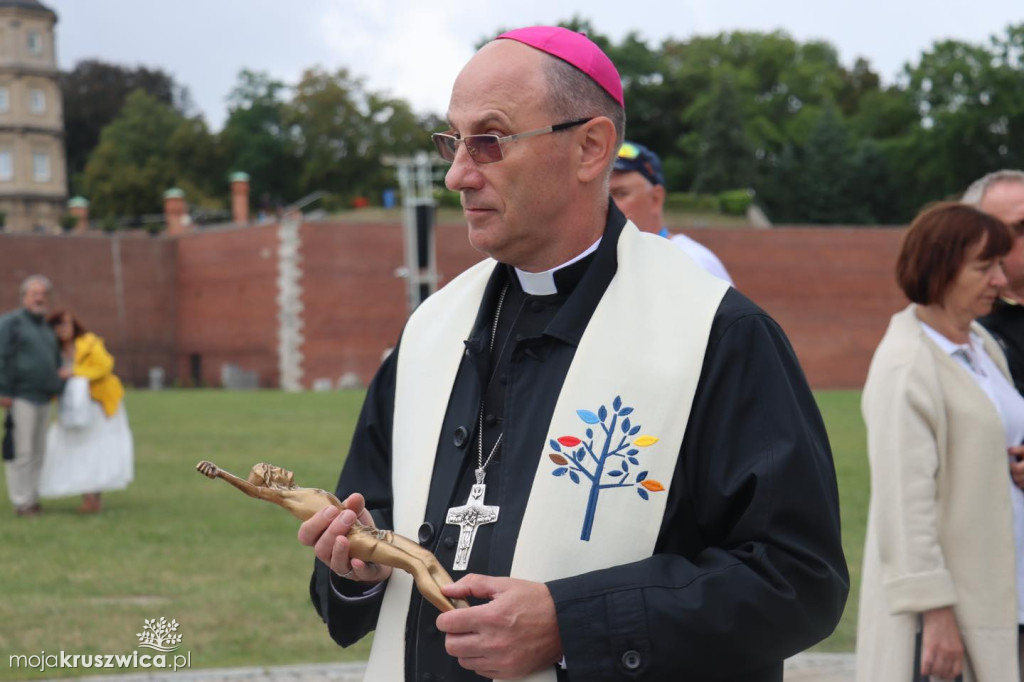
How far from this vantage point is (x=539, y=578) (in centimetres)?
257

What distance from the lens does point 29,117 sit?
7981cm

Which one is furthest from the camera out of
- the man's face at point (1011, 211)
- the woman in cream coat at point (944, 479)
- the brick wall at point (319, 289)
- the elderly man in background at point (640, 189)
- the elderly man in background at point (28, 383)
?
the brick wall at point (319, 289)

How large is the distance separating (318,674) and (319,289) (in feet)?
141

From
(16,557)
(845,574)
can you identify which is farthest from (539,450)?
(16,557)

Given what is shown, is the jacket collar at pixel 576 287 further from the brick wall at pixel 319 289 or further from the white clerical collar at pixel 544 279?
the brick wall at pixel 319 289

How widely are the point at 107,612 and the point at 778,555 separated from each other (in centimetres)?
695

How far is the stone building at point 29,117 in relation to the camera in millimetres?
78688

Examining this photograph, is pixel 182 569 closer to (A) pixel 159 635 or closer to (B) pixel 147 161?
(A) pixel 159 635

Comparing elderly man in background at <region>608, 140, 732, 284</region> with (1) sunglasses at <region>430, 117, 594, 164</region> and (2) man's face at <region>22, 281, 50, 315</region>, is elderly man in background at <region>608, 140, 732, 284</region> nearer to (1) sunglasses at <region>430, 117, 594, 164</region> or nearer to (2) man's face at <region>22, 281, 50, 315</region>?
(1) sunglasses at <region>430, 117, 594, 164</region>

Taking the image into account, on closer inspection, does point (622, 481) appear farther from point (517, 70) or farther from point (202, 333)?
point (202, 333)

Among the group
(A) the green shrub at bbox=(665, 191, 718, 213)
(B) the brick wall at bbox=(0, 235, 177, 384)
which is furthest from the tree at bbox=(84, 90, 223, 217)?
(A) the green shrub at bbox=(665, 191, 718, 213)

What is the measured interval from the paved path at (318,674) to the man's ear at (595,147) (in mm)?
4417

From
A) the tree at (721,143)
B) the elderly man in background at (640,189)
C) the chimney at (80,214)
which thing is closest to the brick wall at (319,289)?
the chimney at (80,214)

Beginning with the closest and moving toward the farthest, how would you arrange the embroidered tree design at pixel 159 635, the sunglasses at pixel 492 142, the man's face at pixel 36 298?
the sunglasses at pixel 492 142
the embroidered tree design at pixel 159 635
the man's face at pixel 36 298
